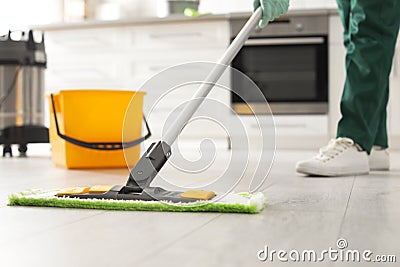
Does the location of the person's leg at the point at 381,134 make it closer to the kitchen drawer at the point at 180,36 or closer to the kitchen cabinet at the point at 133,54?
the kitchen cabinet at the point at 133,54

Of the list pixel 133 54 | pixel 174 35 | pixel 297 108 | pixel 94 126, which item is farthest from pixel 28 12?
pixel 94 126

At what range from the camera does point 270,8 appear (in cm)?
142

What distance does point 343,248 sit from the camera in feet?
2.62

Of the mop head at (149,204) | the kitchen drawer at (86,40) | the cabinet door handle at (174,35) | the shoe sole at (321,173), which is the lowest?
the shoe sole at (321,173)

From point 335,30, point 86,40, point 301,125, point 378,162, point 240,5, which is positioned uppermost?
point 240,5

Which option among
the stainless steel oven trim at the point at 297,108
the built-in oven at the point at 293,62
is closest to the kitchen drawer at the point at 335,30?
the built-in oven at the point at 293,62

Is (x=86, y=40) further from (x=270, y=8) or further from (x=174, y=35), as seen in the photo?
(x=270, y=8)

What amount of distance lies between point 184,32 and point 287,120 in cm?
82

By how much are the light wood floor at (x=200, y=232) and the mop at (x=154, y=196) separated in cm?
3

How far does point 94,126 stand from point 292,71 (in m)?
1.63

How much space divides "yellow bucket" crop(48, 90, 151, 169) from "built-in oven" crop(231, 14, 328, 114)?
1.35 metres

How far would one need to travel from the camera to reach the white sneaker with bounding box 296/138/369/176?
1806 millimetres

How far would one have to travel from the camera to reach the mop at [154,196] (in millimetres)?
1109

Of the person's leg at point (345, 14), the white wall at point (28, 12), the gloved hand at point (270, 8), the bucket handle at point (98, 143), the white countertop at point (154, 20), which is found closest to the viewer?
the gloved hand at point (270, 8)
